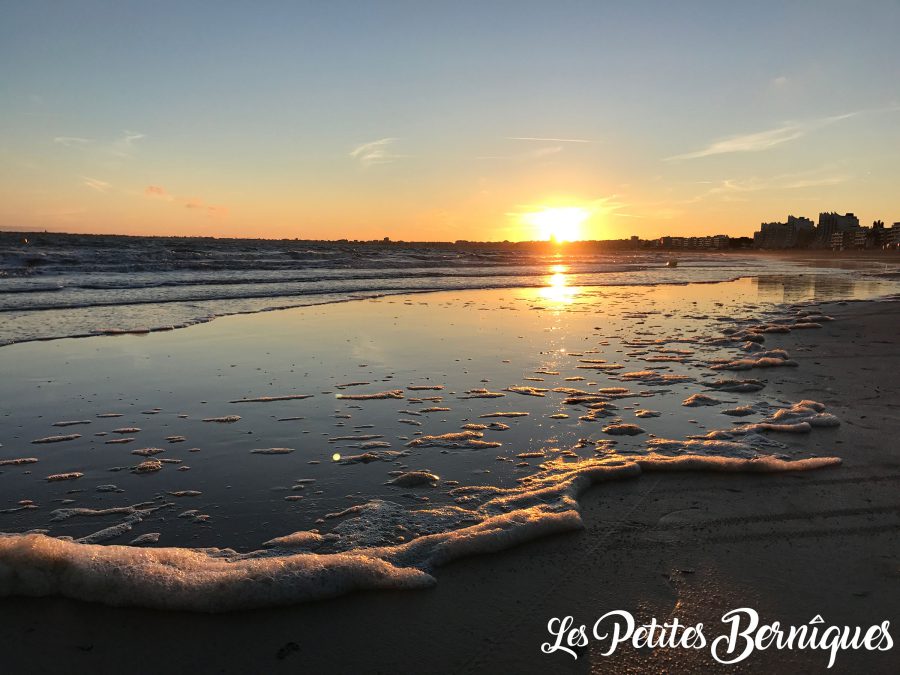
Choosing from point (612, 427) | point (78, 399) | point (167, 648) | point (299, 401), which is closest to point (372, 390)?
point (299, 401)

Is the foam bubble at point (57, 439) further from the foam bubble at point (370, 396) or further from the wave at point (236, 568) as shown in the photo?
the foam bubble at point (370, 396)

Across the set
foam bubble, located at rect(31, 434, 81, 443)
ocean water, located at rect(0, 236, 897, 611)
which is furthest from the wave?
foam bubble, located at rect(31, 434, 81, 443)

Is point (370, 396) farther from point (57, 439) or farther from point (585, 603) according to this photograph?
point (585, 603)

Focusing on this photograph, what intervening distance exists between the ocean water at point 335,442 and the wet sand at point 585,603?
0.61 feet

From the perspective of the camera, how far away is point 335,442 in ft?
18.3

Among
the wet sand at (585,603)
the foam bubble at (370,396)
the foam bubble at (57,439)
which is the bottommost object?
the wet sand at (585,603)

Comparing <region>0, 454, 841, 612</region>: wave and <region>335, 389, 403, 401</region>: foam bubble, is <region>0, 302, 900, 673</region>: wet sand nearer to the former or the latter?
<region>0, 454, 841, 612</region>: wave

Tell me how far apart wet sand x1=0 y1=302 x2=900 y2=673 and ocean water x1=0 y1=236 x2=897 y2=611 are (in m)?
0.19

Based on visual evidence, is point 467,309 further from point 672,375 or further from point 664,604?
point 664,604

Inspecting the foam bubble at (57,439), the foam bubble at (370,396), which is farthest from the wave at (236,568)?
the foam bubble at (370,396)

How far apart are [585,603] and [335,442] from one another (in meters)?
3.23

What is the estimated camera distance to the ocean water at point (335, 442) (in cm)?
338

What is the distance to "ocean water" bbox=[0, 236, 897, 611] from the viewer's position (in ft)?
11.1

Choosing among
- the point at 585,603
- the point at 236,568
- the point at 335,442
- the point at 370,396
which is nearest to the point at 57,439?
the point at 335,442
